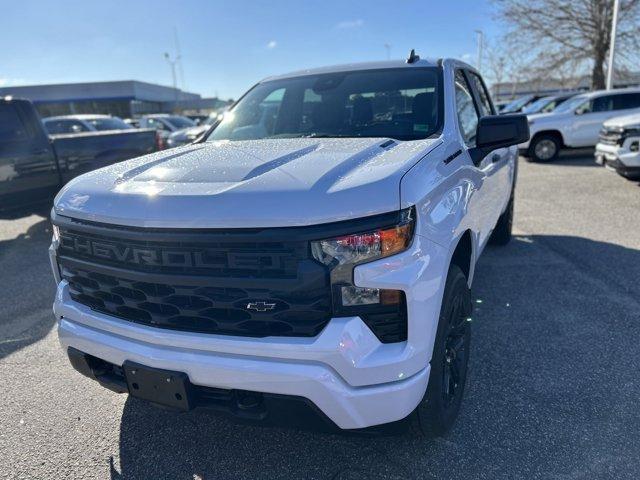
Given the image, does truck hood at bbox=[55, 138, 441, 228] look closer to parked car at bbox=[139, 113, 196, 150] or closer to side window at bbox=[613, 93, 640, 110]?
side window at bbox=[613, 93, 640, 110]

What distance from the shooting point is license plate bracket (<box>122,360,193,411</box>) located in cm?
196

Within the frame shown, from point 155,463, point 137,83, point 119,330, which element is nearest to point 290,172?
point 119,330

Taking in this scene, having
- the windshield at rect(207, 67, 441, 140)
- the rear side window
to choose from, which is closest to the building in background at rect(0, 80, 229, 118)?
the rear side window

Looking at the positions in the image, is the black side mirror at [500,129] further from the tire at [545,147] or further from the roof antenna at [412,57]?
the tire at [545,147]

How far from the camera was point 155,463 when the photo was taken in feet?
7.86

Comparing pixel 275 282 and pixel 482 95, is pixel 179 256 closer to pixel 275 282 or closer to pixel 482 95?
pixel 275 282

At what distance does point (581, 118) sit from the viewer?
12.2 m

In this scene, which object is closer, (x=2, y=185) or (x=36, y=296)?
(x=36, y=296)

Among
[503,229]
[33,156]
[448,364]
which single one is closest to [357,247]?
[448,364]

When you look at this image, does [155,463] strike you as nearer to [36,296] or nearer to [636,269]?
[36,296]

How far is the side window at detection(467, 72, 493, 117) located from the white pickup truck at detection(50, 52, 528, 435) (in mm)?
1876

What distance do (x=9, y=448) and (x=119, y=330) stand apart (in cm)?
110

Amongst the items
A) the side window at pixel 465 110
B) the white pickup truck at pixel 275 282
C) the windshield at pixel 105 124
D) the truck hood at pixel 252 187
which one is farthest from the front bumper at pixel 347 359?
the windshield at pixel 105 124

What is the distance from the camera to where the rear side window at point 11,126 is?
664 cm
